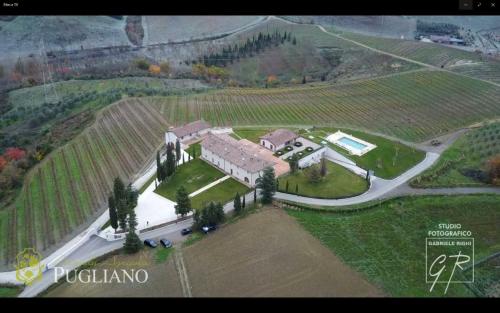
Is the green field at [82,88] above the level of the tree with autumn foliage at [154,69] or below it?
below

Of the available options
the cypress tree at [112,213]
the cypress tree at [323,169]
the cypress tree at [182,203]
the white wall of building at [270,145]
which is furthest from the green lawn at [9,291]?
the cypress tree at [323,169]

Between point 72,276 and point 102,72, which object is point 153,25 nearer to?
point 102,72

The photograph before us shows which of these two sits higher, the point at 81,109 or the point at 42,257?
the point at 81,109

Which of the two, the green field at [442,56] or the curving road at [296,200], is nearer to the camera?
the curving road at [296,200]

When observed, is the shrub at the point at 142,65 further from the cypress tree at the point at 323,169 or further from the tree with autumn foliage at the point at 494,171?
the tree with autumn foliage at the point at 494,171

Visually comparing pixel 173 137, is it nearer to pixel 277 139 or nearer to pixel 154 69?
pixel 277 139
